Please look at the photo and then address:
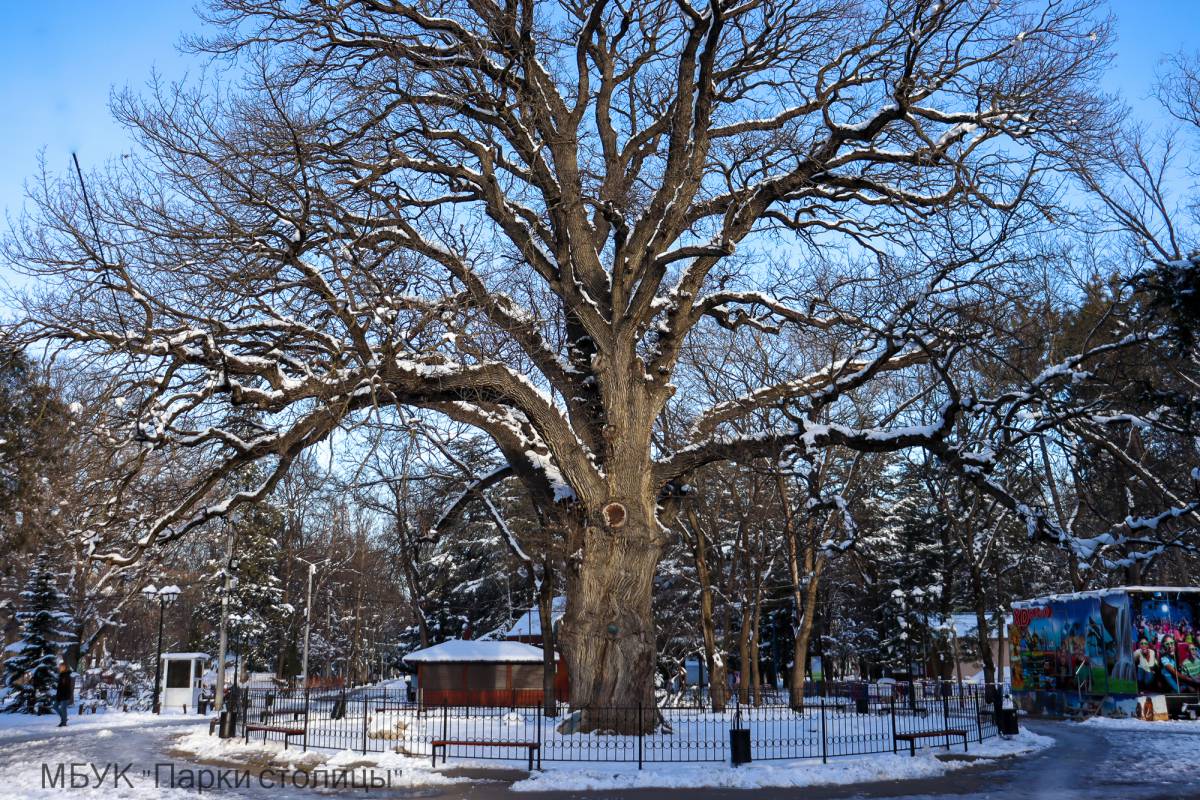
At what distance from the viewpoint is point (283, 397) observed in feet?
51.0

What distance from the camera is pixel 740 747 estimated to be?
15180mm

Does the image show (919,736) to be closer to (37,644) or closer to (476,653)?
(476,653)

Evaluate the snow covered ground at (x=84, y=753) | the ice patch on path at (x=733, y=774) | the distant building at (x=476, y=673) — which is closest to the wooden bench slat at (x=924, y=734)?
the ice patch on path at (x=733, y=774)

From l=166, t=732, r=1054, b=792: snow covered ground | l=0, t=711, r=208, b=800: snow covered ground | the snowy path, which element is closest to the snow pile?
the snowy path

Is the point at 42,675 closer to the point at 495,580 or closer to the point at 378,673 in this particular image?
the point at 495,580

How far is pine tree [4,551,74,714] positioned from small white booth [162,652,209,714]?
14.4 feet

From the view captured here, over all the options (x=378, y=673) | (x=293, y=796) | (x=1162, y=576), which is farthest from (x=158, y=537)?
(x=378, y=673)

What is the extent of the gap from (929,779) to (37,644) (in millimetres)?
35225

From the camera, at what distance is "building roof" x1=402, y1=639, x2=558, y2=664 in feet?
127

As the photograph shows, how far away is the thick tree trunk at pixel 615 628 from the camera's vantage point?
57.0 ft

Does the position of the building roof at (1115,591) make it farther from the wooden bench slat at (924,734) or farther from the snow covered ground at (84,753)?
the snow covered ground at (84,753)

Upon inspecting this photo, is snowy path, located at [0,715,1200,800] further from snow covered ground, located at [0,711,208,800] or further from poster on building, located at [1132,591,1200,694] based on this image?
poster on building, located at [1132,591,1200,694]

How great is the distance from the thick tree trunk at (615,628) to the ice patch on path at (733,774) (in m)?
2.11

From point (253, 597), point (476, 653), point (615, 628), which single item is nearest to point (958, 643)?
point (476, 653)
